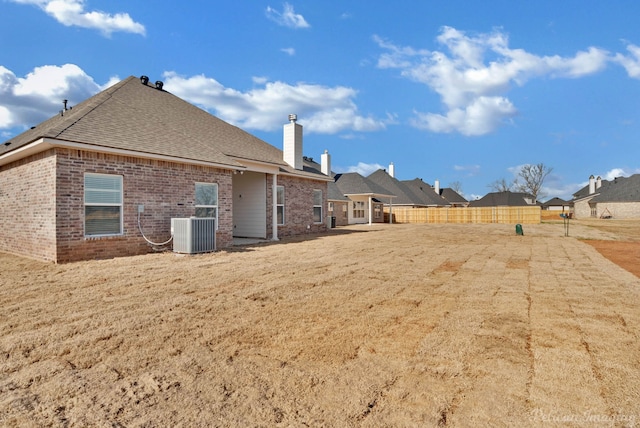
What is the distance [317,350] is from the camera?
145 inches

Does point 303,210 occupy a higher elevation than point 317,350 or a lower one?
higher

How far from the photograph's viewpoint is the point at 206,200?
12508 millimetres

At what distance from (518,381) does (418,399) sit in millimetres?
944

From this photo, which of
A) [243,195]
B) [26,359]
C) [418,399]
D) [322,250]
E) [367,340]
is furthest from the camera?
[243,195]

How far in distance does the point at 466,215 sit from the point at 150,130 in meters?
34.9

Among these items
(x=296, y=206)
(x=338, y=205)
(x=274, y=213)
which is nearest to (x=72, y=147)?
(x=274, y=213)

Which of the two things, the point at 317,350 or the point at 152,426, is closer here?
the point at 152,426

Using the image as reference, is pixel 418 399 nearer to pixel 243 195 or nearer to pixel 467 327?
pixel 467 327

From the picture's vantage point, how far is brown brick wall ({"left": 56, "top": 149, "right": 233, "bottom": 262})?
355 inches

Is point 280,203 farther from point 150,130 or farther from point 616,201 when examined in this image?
point 616,201

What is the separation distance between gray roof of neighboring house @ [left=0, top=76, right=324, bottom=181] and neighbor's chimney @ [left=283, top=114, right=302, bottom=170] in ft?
1.87

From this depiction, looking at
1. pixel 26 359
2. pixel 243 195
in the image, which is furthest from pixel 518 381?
pixel 243 195

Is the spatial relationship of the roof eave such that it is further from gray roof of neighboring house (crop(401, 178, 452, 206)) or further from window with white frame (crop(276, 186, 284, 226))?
gray roof of neighboring house (crop(401, 178, 452, 206))

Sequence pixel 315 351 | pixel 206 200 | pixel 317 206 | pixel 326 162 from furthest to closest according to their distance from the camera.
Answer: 1. pixel 326 162
2. pixel 317 206
3. pixel 206 200
4. pixel 315 351
